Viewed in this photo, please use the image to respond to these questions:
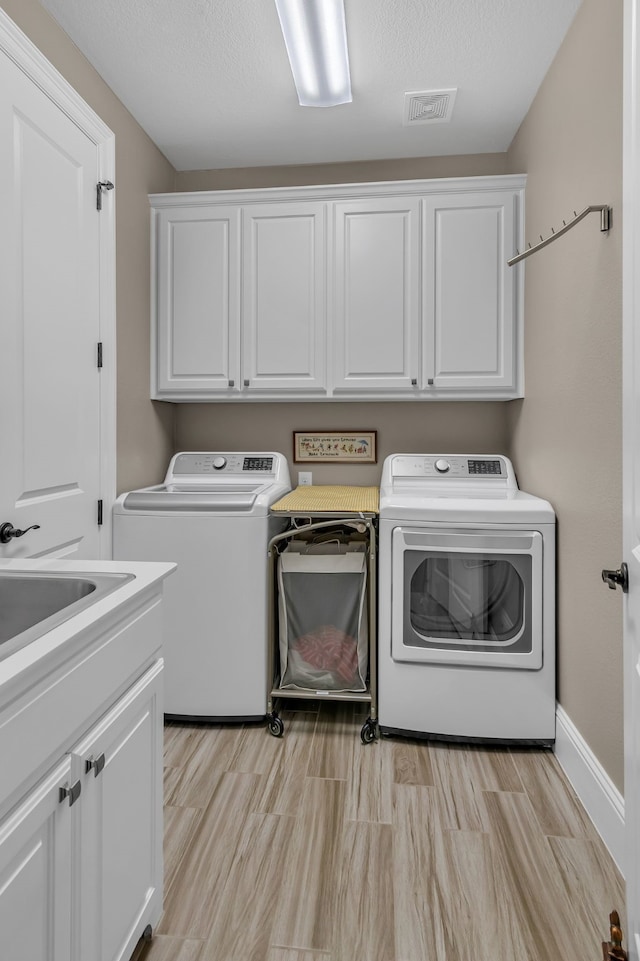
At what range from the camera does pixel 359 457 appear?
3.05m

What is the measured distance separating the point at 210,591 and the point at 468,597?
1.04 metres

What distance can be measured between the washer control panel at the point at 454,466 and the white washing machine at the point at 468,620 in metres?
0.52

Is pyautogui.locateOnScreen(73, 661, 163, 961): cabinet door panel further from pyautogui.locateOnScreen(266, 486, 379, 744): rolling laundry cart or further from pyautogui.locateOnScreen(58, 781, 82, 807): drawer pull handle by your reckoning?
pyautogui.locateOnScreen(266, 486, 379, 744): rolling laundry cart

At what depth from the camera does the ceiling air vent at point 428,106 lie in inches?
94.3

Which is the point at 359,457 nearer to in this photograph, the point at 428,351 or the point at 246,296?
the point at 428,351

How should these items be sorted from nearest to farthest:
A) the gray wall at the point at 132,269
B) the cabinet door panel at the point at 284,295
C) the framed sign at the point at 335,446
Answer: the gray wall at the point at 132,269
the cabinet door panel at the point at 284,295
the framed sign at the point at 335,446

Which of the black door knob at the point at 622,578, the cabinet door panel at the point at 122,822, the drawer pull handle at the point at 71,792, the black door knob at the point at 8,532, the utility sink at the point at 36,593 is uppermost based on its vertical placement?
the black door knob at the point at 8,532

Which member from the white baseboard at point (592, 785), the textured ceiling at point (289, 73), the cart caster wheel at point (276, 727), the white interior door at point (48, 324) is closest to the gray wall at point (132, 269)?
the textured ceiling at point (289, 73)

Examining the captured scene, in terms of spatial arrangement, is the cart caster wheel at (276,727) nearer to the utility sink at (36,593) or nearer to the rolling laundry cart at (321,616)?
the rolling laundry cart at (321,616)

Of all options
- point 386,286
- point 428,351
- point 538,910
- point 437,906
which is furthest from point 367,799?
point 386,286

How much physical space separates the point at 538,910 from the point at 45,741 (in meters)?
1.32

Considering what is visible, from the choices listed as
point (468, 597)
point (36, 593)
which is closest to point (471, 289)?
point (468, 597)

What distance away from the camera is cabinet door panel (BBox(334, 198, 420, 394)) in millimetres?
2697

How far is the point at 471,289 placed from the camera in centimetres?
267
